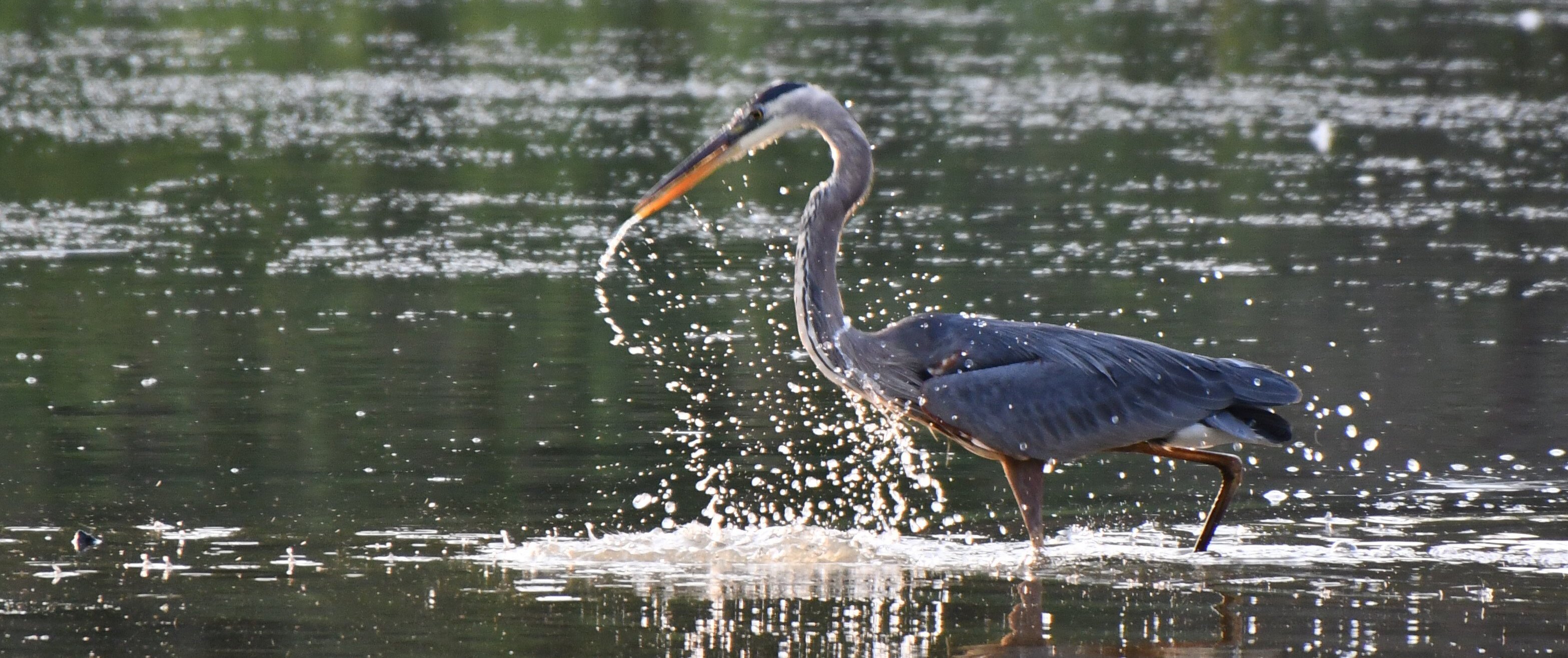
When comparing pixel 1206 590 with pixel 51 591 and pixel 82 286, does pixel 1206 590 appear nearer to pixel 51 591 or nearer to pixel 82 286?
pixel 51 591

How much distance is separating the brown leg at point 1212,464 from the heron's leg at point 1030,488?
0.41 metres

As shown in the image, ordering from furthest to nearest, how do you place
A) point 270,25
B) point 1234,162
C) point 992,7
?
point 992,7, point 270,25, point 1234,162

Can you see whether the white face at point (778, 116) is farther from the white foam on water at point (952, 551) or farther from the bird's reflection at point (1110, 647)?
the bird's reflection at point (1110, 647)

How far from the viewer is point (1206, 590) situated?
301 inches

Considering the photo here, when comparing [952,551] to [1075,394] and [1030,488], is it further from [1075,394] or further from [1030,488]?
[1075,394]

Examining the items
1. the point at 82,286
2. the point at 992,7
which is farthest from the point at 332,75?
the point at 992,7

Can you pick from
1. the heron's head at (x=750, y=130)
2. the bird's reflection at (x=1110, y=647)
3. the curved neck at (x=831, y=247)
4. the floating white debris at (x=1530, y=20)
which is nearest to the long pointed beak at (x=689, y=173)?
the heron's head at (x=750, y=130)

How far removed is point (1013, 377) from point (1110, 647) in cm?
174

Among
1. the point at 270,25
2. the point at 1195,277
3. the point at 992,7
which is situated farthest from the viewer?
the point at 992,7

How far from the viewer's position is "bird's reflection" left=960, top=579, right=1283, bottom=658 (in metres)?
6.71

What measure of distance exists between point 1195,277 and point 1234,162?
23.3ft

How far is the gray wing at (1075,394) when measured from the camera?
325 inches

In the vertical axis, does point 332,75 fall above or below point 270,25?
below

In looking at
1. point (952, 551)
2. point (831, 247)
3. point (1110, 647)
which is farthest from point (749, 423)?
point (1110, 647)
